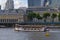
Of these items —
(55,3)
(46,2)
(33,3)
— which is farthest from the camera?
(46,2)

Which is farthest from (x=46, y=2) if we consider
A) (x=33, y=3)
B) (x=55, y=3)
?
(x=33, y=3)

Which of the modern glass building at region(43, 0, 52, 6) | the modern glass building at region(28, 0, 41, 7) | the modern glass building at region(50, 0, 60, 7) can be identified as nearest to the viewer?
the modern glass building at region(50, 0, 60, 7)

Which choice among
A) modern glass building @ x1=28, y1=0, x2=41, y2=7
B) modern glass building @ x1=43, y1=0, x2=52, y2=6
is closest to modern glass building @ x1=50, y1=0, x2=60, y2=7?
modern glass building @ x1=43, y1=0, x2=52, y2=6

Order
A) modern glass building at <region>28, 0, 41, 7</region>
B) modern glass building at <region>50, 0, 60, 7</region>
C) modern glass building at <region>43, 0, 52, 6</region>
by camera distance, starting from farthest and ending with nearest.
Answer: modern glass building at <region>43, 0, 52, 6</region>, modern glass building at <region>28, 0, 41, 7</region>, modern glass building at <region>50, 0, 60, 7</region>

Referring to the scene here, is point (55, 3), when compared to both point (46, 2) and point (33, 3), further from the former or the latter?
point (33, 3)

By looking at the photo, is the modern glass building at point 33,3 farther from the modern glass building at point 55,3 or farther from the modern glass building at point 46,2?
the modern glass building at point 55,3

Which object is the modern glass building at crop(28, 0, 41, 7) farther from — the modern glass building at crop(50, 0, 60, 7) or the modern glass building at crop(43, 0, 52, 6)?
the modern glass building at crop(50, 0, 60, 7)

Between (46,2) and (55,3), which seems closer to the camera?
(55,3)

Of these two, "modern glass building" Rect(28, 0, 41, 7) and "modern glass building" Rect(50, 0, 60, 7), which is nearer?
"modern glass building" Rect(50, 0, 60, 7)

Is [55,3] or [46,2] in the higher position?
[46,2]

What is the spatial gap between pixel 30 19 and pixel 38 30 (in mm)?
62363

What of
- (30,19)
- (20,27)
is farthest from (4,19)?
(20,27)

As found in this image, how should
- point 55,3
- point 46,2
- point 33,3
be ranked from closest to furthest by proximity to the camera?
1. point 55,3
2. point 33,3
3. point 46,2

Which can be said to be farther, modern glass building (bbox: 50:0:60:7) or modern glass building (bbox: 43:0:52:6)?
modern glass building (bbox: 43:0:52:6)
